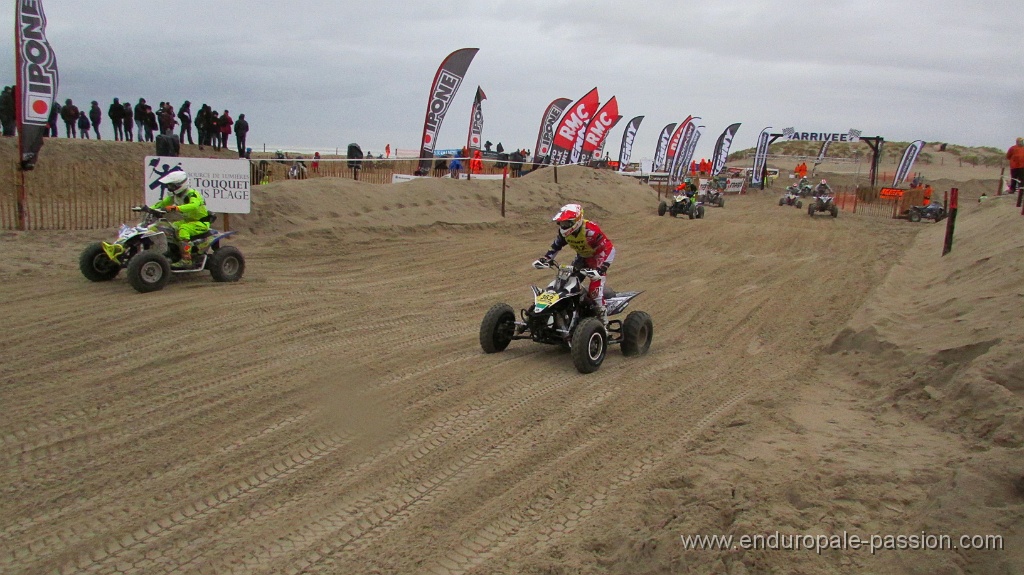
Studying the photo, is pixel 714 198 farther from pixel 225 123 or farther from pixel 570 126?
pixel 225 123

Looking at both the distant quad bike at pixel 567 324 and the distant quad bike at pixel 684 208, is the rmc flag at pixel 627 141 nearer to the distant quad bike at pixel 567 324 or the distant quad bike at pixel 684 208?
the distant quad bike at pixel 684 208

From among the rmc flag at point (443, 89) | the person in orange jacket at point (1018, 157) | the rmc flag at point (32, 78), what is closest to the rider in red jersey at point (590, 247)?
the rmc flag at point (32, 78)

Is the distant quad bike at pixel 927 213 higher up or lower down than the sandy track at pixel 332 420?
higher up

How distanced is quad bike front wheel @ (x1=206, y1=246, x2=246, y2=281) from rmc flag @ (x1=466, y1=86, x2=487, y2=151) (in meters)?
14.8

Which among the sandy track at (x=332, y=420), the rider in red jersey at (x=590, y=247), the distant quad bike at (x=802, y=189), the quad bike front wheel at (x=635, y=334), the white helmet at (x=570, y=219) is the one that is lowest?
the sandy track at (x=332, y=420)

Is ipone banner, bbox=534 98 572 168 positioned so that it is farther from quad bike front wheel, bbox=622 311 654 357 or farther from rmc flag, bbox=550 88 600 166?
quad bike front wheel, bbox=622 311 654 357

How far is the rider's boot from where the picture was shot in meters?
10.1

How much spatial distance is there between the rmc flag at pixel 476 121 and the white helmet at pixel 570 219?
1762 cm

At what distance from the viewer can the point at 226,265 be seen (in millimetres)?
10445

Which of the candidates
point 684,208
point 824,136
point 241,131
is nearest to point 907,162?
point 824,136

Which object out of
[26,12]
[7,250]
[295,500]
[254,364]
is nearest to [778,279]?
[254,364]

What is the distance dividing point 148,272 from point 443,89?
514 inches

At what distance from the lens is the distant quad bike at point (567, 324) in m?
7.01

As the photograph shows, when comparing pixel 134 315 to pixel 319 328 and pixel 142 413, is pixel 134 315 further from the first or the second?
pixel 142 413
